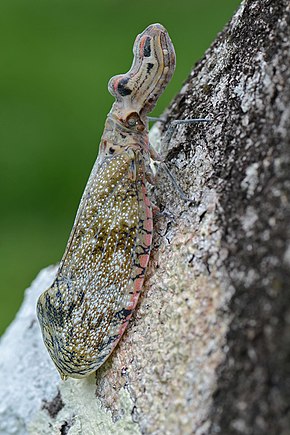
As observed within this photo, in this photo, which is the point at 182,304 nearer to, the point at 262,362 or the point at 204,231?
the point at 204,231

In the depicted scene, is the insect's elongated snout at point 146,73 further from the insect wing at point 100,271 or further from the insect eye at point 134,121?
the insect wing at point 100,271

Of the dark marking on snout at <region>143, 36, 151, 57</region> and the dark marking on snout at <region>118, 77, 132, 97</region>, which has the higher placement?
the dark marking on snout at <region>143, 36, 151, 57</region>

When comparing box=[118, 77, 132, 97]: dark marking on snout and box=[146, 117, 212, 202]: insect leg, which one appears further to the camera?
box=[118, 77, 132, 97]: dark marking on snout

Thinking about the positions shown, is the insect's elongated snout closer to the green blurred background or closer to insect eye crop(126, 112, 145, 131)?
insect eye crop(126, 112, 145, 131)

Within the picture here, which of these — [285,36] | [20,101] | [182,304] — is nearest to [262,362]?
[182,304]

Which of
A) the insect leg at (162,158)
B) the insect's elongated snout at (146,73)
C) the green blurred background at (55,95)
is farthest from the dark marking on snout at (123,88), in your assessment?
the green blurred background at (55,95)

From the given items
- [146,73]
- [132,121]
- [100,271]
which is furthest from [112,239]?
[146,73]

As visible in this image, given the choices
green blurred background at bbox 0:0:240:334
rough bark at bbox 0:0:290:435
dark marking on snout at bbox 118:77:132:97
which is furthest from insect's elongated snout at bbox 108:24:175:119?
green blurred background at bbox 0:0:240:334
